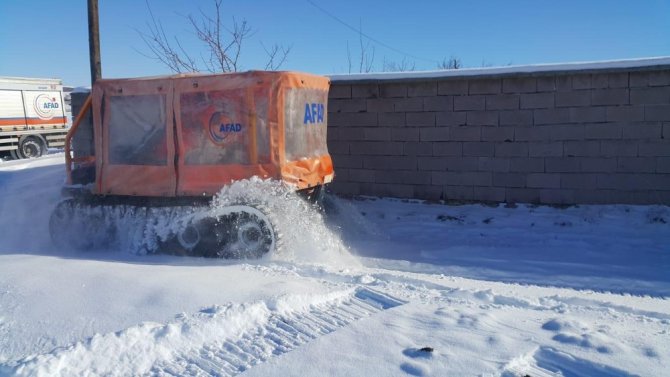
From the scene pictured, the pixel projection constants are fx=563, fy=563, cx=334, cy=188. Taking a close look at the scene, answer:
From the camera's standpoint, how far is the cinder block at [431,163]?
8.90 meters

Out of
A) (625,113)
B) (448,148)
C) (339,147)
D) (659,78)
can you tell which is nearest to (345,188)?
(339,147)

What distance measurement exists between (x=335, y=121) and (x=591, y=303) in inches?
226

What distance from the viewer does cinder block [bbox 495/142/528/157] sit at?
8430 millimetres

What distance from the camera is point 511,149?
8.49 m

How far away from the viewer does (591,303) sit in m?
4.47

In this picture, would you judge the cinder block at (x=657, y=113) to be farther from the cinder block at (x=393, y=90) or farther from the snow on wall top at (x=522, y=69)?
the cinder block at (x=393, y=90)

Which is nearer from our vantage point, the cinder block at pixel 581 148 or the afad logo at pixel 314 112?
the afad logo at pixel 314 112

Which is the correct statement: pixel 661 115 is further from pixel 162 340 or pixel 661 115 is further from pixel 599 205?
pixel 162 340

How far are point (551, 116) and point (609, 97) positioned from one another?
80 centimetres

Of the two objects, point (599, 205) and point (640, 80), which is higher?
point (640, 80)

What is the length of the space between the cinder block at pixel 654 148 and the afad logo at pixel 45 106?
2156 centimetres

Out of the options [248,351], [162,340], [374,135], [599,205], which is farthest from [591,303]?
[374,135]

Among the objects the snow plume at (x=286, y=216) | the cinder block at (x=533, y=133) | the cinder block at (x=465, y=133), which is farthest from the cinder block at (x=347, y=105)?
the snow plume at (x=286, y=216)

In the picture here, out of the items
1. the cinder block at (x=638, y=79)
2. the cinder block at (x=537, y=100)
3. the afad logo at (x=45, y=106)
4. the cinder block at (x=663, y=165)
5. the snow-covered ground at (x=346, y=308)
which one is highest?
the afad logo at (x=45, y=106)
